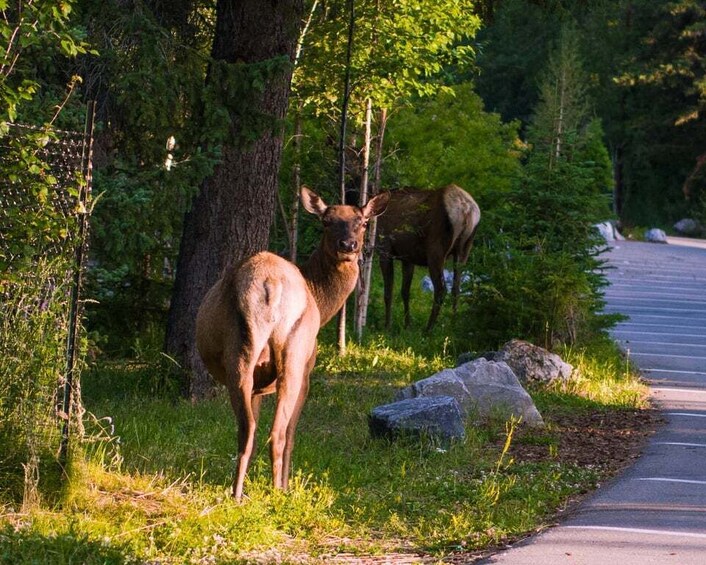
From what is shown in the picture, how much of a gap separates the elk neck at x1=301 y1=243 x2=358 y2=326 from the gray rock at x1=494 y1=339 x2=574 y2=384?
5.50 m

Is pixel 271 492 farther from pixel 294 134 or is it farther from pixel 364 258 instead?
pixel 294 134

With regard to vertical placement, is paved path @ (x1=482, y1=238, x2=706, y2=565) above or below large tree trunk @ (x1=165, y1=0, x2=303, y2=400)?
below

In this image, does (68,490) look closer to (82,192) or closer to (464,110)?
(82,192)

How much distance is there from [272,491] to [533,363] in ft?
22.6

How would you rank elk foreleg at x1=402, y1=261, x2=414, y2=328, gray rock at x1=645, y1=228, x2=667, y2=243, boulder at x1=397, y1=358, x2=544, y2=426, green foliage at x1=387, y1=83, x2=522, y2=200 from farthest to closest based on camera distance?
gray rock at x1=645, y1=228, x2=667, y2=243, green foliage at x1=387, y1=83, x2=522, y2=200, elk foreleg at x1=402, y1=261, x2=414, y2=328, boulder at x1=397, y1=358, x2=544, y2=426

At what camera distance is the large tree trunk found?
13.5 metres

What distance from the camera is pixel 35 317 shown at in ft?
27.9

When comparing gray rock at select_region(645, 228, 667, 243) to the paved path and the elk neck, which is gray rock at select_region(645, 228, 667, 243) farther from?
the elk neck

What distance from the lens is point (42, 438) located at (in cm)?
841

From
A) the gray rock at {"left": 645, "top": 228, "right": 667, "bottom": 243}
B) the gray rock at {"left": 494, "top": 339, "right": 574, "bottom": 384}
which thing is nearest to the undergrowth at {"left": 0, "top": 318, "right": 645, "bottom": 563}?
the gray rock at {"left": 494, "top": 339, "right": 574, "bottom": 384}

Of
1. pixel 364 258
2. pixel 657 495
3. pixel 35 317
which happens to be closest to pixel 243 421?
pixel 35 317

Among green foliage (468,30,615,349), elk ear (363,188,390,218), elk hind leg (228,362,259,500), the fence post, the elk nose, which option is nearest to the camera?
elk hind leg (228,362,259,500)

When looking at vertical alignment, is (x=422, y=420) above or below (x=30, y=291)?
below

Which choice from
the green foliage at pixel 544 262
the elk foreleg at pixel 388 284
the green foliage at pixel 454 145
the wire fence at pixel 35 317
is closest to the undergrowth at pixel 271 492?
the wire fence at pixel 35 317
